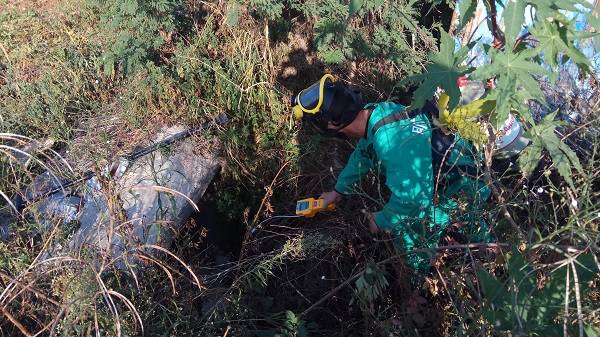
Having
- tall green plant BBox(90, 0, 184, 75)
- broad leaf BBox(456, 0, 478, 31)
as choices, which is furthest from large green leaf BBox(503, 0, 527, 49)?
tall green plant BBox(90, 0, 184, 75)

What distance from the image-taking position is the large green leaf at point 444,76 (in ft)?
5.61

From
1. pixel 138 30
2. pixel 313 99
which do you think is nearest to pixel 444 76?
pixel 313 99

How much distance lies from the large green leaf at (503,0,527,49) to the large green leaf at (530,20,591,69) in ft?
0.43

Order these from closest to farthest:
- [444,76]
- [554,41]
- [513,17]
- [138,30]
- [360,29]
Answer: [513,17]
[554,41]
[444,76]
[138,30]
[360,29]

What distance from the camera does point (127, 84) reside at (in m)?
3.85

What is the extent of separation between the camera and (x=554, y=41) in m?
1.54

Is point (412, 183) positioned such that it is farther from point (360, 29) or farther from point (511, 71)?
point (360, 29)

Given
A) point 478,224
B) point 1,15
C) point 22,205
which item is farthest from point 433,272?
point 1,15

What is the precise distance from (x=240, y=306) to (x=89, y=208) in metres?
1.19

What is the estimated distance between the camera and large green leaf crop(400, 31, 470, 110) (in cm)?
171

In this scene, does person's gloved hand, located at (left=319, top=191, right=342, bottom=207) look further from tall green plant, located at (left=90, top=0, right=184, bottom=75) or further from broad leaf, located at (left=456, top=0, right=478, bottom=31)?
tall green plant, located at (left=90, top=0, right=184, bottom=75)

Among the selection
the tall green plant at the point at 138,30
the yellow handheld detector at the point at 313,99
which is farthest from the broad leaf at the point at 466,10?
the tall green plant at the point at 138,30

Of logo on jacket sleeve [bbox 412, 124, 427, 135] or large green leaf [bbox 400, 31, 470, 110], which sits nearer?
large green leaf [bbox 400, 31, 470, 110]

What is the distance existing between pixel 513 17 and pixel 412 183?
1.03m
